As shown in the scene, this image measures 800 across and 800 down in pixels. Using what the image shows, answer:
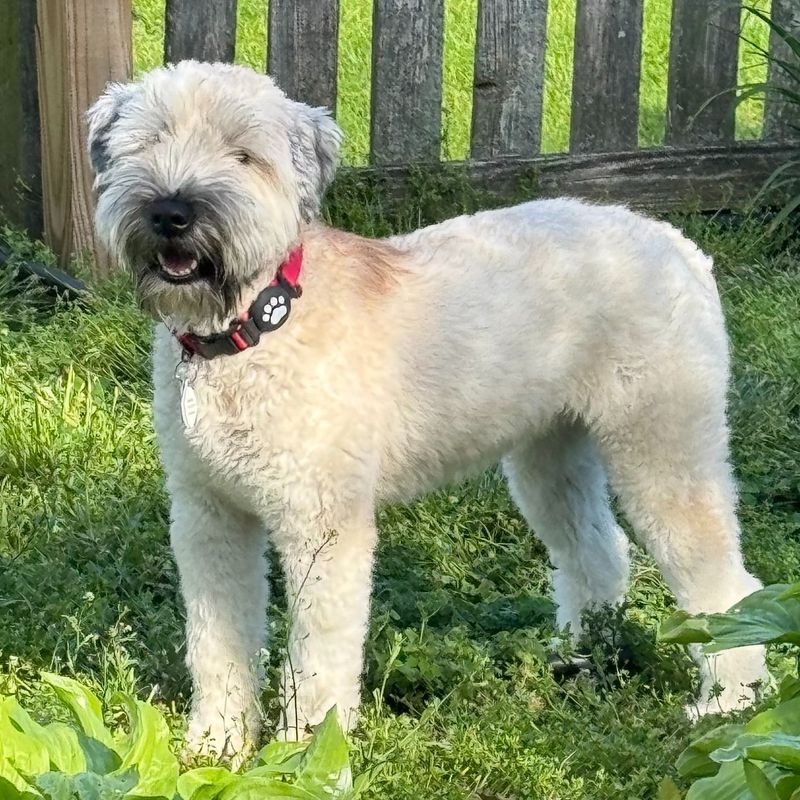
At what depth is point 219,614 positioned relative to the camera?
3752mm

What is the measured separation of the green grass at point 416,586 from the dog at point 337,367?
260mm

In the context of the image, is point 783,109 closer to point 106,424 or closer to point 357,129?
point 357,129

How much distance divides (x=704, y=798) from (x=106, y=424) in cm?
362

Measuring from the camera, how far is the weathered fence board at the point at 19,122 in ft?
20.8

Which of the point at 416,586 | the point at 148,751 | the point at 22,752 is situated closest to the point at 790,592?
the point at 148,751

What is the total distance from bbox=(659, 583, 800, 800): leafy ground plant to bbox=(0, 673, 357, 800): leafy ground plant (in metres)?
0.73

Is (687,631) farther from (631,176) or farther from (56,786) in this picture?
(631,176)

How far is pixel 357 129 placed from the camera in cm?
774

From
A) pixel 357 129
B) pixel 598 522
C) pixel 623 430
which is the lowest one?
pixel 598 522

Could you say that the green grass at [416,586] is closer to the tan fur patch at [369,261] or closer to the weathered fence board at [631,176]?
the weathered fence board at [631,176]

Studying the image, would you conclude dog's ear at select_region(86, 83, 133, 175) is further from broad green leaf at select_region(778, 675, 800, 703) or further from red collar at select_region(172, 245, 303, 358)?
broad green leaf at select_region(778, 675, 800, 703)

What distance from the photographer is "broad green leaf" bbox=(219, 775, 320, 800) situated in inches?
103

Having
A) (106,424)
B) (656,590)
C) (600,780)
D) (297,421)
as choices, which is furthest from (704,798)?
(106,424)

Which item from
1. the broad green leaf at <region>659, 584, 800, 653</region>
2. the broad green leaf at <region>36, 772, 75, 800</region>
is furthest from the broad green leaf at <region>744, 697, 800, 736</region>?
the broad green leaf at <region>36, 772, 75, 800</region>
